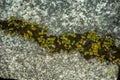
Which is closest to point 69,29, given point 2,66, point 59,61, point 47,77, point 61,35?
point 61,35

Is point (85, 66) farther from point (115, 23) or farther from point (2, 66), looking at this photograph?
point (2, 66)

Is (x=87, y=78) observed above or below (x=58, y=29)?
below

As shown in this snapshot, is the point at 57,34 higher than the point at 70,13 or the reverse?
the reverse

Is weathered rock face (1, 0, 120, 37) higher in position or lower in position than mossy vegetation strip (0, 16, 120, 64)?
higher
